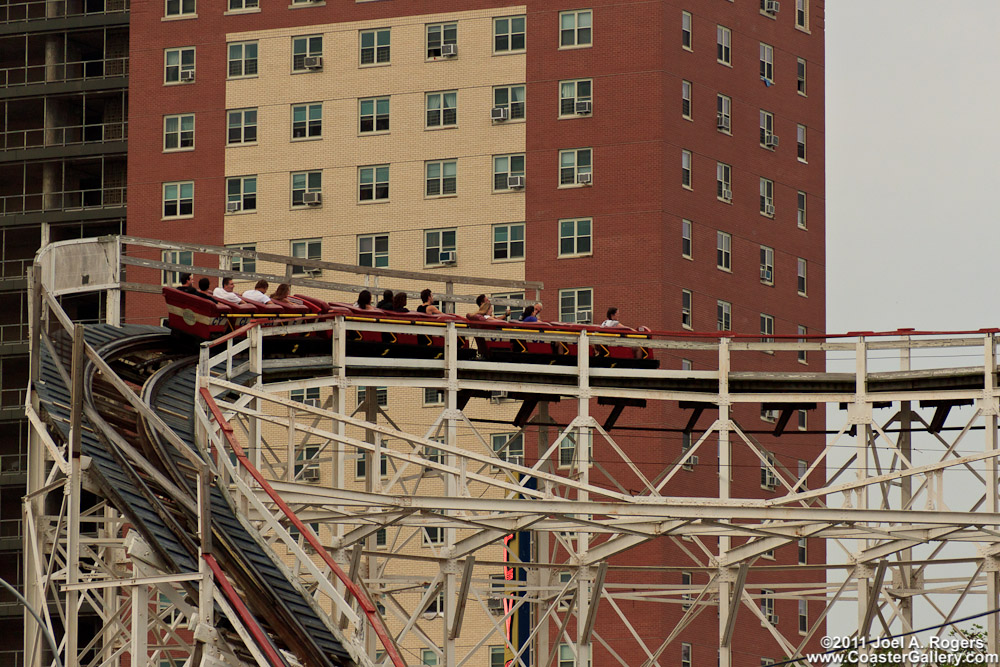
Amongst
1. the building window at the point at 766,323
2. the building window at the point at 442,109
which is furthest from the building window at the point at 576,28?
the building window at the point at 766,323

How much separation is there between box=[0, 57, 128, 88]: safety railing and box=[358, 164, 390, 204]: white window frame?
43.0ft

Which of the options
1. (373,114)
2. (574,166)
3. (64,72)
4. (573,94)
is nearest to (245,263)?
(373,114)

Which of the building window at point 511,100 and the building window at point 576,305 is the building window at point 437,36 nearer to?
the building window at point 511,100

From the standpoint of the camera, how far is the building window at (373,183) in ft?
265

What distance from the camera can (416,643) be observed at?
245 feet

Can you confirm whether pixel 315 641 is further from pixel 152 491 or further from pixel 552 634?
pixel 552 634

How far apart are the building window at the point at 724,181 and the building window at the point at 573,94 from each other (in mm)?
5906

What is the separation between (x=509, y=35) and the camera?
79688mm

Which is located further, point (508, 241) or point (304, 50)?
point (304, 50)

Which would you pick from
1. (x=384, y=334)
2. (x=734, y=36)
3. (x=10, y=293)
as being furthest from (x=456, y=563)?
(x=10, y=293)

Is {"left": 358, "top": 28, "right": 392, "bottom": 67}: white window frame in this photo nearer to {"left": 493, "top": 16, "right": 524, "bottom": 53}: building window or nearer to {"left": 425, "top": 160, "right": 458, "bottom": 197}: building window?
{"left": 493, "top": 16, "right": 524, "bottom": 53}: building window

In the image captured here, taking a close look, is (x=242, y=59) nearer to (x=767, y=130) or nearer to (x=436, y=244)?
(x=436, y=244)

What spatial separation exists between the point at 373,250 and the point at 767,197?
15.8 metres

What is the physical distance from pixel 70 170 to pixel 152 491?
57930 millimetres
